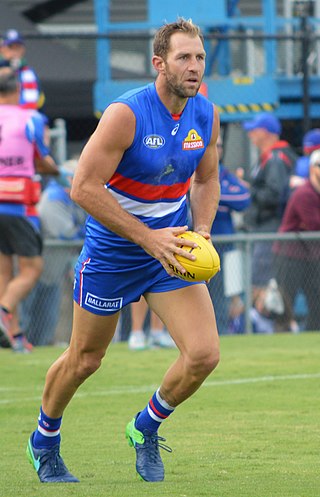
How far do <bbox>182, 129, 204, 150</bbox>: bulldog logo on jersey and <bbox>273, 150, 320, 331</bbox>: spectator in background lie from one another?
8217 mm

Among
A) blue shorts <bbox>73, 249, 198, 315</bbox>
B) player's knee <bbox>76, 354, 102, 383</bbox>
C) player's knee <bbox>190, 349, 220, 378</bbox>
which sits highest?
blue shorts <bbox>73, 249, 198, 315</bbox>

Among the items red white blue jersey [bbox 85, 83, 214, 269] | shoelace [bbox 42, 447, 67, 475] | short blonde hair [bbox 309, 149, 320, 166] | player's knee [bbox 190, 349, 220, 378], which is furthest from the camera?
short blonde hair [bbox 309, 149, 320, 166]

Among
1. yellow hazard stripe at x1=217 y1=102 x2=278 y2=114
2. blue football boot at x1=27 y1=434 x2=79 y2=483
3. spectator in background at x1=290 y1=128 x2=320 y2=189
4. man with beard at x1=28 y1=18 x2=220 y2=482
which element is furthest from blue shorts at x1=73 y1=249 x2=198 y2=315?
yellow hazard stripe at x1=217 y1=102 x2=278 y2=114

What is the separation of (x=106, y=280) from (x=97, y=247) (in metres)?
0.18

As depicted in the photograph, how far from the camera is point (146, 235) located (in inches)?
244

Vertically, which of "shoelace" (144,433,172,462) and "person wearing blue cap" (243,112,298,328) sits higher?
"shoelace" (144,433,172,462)

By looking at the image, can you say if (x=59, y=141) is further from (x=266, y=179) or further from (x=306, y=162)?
(x=306, y=162)

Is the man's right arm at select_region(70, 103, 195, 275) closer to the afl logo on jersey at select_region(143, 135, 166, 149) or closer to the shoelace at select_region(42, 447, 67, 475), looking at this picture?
the afl logo on jersey at select_region(143, 135, 166, 149)

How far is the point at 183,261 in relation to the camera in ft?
20.2

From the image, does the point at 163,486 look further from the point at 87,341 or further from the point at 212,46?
the point at 212,46

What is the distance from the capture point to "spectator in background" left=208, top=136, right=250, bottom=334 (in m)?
13.5

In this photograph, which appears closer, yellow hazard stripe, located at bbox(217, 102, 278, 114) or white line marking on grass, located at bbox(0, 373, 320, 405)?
white line marking on grass, located at bbox(0, 373, 320, 405)

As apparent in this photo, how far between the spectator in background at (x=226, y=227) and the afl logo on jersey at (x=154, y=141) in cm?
708

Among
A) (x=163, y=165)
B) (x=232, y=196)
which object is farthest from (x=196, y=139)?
(x=232, y=196)
